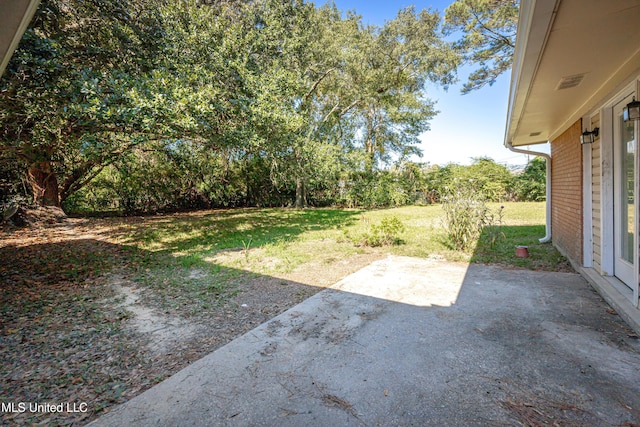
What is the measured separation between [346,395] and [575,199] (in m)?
4.33

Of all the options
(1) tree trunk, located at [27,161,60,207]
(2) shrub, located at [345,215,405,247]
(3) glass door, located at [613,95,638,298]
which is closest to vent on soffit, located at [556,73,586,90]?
(3) glass door, located at [613,95,638,298]

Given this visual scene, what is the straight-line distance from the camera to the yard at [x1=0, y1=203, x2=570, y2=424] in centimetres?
193

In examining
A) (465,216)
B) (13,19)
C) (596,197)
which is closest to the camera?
(13,19)

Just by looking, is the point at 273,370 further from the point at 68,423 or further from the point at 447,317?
the point at 447,317

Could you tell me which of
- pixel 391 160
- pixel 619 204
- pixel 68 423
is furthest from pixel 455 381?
pixel 391 160

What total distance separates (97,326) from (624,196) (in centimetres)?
522

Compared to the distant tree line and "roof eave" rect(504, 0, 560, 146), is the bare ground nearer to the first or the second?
the distant tree line

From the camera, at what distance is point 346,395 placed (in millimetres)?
1626

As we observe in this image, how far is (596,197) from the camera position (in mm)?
3379

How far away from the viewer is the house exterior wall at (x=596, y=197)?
10.7 feet

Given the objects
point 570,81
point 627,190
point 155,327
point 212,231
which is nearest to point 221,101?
point 212,231

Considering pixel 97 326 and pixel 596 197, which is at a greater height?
pixel 596 197

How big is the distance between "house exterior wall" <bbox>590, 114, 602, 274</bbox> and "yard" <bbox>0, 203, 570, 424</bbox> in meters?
0.59

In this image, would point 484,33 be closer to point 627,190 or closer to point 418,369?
point 627,190
